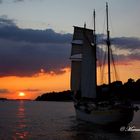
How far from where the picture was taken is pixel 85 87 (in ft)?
268

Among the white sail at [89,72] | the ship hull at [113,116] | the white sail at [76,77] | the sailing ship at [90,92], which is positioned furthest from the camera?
the white sail at [76,77]

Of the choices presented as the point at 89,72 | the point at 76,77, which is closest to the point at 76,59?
the point at 76,77

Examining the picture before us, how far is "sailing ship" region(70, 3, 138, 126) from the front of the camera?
67.6m

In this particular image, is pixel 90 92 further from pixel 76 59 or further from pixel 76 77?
pixel 76 59

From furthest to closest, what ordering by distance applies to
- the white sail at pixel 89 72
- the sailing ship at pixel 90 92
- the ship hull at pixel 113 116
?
the white sail at pixel 89 72 < the sailing ship at pixel 90 92 < the ship hull at pixel 113 116

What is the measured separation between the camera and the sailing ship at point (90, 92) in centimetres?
6762

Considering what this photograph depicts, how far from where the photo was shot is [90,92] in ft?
266

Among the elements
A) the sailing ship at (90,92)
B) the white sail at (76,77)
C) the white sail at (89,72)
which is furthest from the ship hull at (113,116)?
the white sail at (76,77)

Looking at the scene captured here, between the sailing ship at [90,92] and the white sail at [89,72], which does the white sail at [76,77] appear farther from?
the white sail at [89,72]

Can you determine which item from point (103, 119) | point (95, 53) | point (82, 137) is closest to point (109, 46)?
point (95, 53)

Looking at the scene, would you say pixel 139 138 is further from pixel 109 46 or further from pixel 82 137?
pixel 109 46

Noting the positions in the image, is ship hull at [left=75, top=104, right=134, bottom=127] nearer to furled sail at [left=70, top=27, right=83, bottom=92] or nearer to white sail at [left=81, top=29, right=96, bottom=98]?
white sail at [left=81, top=29, right=96, bottom=98]

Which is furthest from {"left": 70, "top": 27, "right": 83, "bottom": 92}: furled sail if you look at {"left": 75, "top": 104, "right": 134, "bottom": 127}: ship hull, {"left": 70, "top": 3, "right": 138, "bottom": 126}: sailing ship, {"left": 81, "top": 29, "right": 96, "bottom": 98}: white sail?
{"left": 75, "top": 104, "right": 134, "bottom": 127}: ship hull

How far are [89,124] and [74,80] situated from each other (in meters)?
20.8
